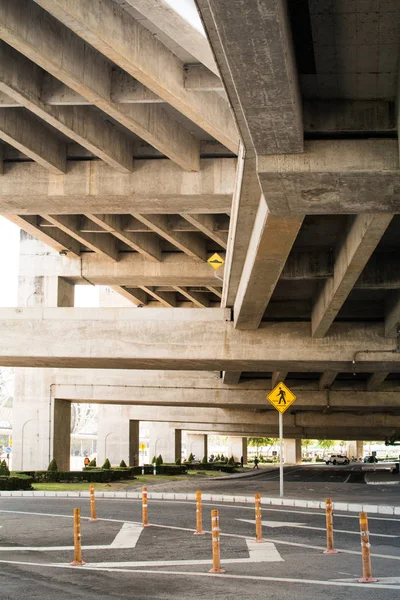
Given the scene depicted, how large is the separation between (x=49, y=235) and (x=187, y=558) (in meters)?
18.1

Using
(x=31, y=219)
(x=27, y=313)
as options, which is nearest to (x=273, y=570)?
(x=27, y=313)

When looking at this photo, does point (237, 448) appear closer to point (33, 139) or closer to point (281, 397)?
point (281, 397)

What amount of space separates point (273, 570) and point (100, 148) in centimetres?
996

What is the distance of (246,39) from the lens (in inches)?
285

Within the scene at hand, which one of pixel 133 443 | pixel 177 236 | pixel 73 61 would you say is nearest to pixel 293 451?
pixel 133 443

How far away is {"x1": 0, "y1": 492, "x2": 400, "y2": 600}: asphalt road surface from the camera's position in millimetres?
9445

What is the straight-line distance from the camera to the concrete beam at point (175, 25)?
10.9 m

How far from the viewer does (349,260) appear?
1623cm

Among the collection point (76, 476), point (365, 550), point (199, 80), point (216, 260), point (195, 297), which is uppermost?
point (199, 80)

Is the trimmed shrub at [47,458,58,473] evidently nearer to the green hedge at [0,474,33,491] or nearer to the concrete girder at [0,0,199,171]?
the green hedge at [0,474,33,491]

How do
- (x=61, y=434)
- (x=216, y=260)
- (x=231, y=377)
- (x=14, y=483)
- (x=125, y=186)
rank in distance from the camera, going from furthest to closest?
(x=61, y=434) < (x=231, y=377) < (x=14, y=483) < (x=216, y=260) < (x=125, y=186)

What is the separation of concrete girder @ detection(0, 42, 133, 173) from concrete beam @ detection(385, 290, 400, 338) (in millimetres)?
8341

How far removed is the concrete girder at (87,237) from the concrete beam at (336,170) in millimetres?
15432

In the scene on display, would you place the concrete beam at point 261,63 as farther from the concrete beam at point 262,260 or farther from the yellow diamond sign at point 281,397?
the yellow diamond sign at point 281,397
